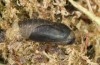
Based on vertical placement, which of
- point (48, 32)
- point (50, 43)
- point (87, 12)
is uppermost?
point (87, 12)

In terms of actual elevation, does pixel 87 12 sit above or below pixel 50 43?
above

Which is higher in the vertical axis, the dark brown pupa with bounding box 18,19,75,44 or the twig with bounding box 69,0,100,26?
the twig with bounding box 69,0,100,26

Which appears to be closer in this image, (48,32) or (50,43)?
(48,32)

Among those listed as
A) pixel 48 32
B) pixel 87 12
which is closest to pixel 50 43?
pixel 48 32

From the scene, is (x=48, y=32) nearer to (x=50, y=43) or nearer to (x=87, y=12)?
(x=50, y=43)

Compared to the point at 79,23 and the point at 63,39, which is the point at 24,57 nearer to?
the point at 63,39

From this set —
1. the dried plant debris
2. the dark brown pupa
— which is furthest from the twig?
the dark brown pupa

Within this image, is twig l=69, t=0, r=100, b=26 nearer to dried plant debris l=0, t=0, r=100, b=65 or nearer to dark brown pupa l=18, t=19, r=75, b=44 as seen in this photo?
dried plant debris l=0, t=0, r=100, b=65

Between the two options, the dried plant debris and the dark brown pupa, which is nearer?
the dark brown pupa
